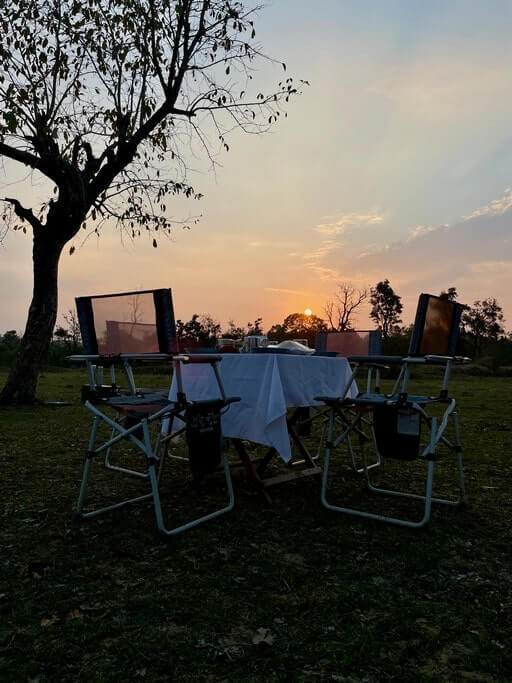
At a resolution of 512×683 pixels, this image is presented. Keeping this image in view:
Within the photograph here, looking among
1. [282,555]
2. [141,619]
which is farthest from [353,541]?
[141,619]

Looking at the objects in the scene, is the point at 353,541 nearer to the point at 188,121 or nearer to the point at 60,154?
the point at 60,154

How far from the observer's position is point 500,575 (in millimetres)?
2025

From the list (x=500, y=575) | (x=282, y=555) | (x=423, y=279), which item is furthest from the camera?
(x=423, y=279)

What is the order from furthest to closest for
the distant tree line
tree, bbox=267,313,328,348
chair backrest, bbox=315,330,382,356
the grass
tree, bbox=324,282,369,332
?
1. tree, bbox=324,282,369,332
2. tree, bbox=267,313,328,348
3. the distant tree line
4. chair backrest, bbox=315,330,382,356
5. the grass

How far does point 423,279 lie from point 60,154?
56.6 ft

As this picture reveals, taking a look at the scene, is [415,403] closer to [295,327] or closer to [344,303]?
[295,327]

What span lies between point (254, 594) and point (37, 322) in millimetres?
7351

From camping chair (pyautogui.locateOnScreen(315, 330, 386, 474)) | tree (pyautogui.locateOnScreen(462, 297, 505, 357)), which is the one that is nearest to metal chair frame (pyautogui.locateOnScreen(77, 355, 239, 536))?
camping chair (pyautogui.locateOnScreen(315, 330, 386, 474))

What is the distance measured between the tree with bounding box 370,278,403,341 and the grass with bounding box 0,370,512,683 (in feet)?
138

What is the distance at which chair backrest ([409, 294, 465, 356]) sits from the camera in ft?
8.30

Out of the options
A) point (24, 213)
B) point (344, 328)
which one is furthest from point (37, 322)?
point (344, 328)

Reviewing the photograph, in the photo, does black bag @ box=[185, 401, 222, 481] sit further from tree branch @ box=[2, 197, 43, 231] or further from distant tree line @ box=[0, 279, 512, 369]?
tree branch @ box=[2, 197, 43, 231]

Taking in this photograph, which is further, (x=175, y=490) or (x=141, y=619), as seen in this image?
(x=175, y=490)

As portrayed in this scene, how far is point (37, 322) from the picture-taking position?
8.10 meters
